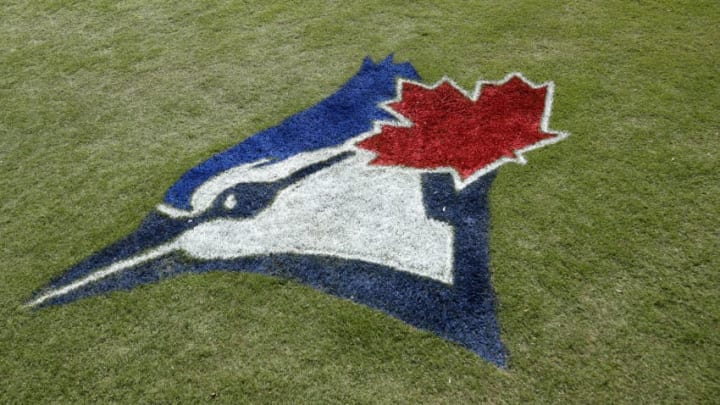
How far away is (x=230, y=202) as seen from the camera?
15.6ft

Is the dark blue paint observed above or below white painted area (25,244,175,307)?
above

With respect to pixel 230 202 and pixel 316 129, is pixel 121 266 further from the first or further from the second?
pixel 316 129

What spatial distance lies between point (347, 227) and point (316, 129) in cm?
123

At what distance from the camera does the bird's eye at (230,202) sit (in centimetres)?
473

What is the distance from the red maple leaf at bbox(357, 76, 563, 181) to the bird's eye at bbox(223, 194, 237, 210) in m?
1.19

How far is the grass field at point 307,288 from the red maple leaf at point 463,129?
19 centimetres

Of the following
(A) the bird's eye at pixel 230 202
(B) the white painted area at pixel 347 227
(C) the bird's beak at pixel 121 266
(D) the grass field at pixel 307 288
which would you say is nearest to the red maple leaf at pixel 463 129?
(D) the grass field at pixel 307 288

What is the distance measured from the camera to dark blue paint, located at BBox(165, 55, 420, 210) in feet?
16.5

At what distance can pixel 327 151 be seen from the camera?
515 cm

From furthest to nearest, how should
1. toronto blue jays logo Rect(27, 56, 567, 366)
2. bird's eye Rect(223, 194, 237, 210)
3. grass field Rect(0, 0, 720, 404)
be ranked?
bird's eye Rect(223, 194, 237, 210)
toronto blue jays logo Rect(27, 56, 567, 366)
grass field Rect(0, 0, 720, 404)

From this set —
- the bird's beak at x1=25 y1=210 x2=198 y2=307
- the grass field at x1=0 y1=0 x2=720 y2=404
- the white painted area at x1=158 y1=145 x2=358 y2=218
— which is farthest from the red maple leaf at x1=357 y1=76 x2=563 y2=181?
the bird's beak at x1=25 y1=210 x2=198 y2=307

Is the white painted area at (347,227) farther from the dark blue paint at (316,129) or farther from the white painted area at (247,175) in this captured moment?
the dark blue paint at (316,129)

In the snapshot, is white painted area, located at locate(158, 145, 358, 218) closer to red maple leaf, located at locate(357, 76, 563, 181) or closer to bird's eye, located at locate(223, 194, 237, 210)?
bird's eye, located at locate(223, 194, 237, 210)

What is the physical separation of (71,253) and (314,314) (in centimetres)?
196
